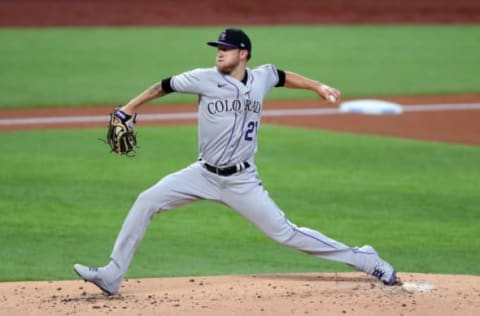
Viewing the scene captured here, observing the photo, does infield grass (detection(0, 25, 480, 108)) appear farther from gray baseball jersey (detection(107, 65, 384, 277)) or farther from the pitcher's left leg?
the pitcher's left leg

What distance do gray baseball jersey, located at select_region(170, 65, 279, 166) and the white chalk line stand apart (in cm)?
866

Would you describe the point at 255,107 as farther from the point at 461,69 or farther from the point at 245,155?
the point at 461,69

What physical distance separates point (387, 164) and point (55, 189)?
375cm

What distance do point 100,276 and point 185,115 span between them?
9.52m

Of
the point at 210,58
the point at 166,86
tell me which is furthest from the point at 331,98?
the point at 210,58

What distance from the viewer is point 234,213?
1119 cm

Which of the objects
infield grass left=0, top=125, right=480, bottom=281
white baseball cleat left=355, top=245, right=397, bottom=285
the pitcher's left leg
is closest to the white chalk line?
infield grass left=0, top=125, right=480, bottom=281

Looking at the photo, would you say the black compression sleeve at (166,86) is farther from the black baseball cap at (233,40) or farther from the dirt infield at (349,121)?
the dirt infield at (349,121)

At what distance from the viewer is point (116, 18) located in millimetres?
29109

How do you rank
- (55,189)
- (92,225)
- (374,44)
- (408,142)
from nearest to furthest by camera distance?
(92,225)
(55,189)
(408,142)
(374,44)

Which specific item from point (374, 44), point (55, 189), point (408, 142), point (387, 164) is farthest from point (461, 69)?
point (55, 189)

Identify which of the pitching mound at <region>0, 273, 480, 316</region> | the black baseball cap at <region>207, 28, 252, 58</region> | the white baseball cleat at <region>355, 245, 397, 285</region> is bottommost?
the pitching mound at <region>0, 273, 480, 316</region>

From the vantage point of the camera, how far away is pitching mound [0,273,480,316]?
292 inches

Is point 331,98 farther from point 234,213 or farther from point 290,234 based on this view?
point 234,213
